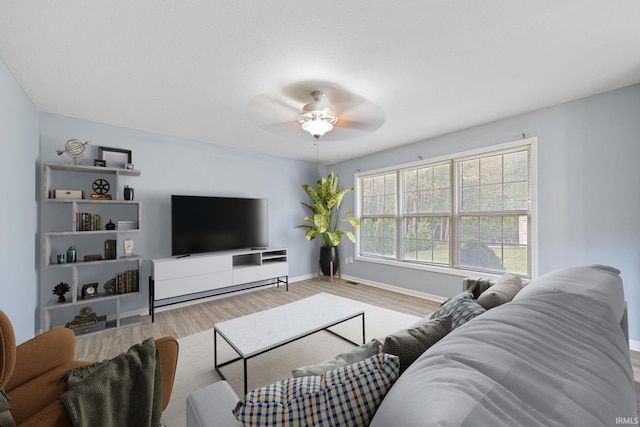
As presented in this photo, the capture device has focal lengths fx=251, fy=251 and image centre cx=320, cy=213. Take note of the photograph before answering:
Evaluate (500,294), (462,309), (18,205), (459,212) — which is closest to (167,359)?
(462,309)

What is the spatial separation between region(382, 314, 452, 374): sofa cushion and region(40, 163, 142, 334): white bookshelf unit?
314 centimetres

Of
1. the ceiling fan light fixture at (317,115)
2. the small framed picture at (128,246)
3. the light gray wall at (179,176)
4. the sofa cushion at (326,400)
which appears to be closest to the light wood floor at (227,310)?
the light gray wall at (179,176)

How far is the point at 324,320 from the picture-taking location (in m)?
2.05

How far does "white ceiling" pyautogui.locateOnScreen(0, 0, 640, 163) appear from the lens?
1.43 metres

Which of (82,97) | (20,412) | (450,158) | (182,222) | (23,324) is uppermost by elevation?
(82,97)

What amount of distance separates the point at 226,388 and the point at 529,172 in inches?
140

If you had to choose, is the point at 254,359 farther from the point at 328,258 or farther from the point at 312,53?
the point at 328,258

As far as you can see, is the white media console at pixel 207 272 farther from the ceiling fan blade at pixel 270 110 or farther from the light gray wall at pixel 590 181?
the light gray wall at pixel 590 181

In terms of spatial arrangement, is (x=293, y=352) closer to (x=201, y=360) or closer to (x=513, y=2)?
(x=201, y=360)

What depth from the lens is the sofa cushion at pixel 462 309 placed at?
1.19m

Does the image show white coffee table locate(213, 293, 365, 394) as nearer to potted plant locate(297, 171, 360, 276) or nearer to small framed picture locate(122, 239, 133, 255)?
small framed picture locate(122, 239, 133, 255)

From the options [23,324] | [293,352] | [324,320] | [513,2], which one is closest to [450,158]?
[513,2]

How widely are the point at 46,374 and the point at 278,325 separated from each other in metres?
1.24

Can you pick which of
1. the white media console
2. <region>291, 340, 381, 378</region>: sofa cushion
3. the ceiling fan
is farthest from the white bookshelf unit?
<region>291, 340, 381, 378</region>: sofa cushion
